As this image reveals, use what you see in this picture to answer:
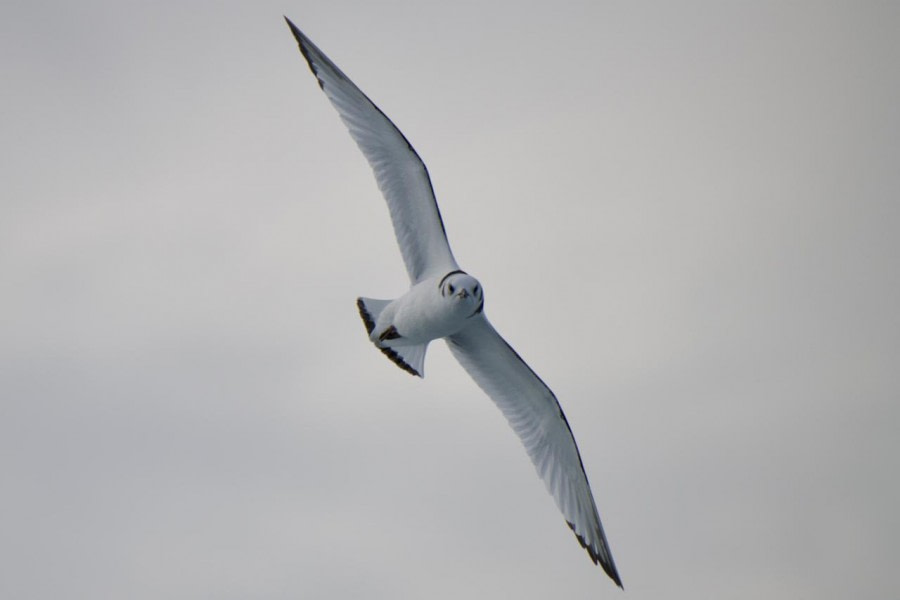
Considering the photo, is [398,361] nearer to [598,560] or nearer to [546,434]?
[546,434]

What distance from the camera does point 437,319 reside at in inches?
642

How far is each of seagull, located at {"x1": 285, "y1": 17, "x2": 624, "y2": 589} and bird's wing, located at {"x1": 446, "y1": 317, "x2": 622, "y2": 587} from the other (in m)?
0.01

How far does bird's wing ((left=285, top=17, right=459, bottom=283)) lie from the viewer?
16.7 m

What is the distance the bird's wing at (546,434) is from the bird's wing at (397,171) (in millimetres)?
1493

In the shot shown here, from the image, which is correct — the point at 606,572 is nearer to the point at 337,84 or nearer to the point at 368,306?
the point at 368,306

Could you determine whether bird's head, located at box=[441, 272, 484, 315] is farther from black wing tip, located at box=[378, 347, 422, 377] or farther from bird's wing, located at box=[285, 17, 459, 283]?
black wing tip, located at box=[378, 347, 422, 377]

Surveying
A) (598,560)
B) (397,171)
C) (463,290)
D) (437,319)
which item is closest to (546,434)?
(598,560)

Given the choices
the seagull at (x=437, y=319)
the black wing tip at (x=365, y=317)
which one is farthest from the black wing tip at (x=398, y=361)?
the black wing tip at (x=365, y=317)

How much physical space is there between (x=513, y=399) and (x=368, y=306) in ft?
9.25

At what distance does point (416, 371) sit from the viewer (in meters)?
17.3

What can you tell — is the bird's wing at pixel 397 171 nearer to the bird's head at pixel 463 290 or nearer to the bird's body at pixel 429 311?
the bird's body at pixel 429 311

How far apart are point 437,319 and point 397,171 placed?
7.16 feet

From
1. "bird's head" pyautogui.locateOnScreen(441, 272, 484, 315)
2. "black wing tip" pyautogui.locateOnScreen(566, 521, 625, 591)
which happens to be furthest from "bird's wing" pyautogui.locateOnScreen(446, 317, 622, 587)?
"bird's head" pyautogui.locateOnScreen(441, 272, 484, 315)

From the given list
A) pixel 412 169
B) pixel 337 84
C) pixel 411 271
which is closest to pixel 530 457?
pixel 411 271
